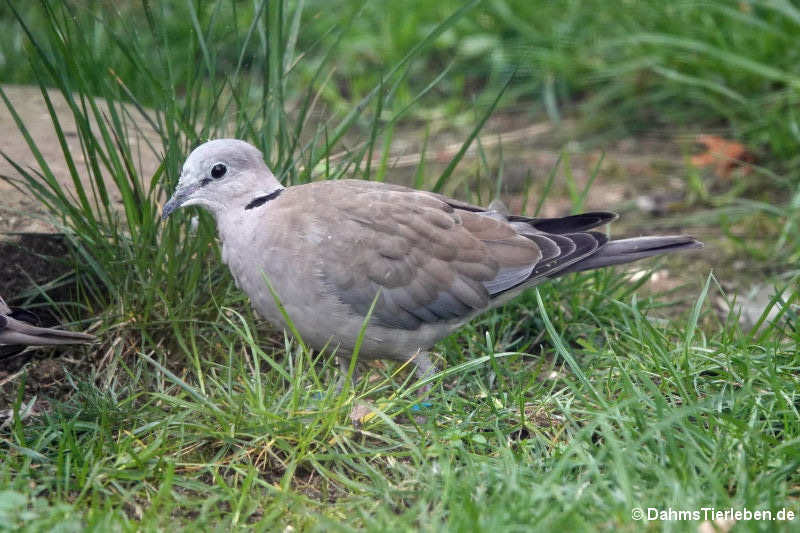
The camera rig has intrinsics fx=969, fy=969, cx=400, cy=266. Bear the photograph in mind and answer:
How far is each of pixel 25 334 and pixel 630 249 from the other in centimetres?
211

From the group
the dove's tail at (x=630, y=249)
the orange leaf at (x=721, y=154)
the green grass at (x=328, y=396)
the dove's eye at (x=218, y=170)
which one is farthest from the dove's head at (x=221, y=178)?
the orange leaf at (x=721, y=154)

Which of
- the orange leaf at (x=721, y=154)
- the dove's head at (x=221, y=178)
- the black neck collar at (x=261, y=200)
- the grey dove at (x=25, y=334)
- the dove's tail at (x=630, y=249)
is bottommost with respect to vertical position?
the orange leaf at (x=721, y=154)

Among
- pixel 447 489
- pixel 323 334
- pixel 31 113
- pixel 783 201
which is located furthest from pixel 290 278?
pixel 783 201

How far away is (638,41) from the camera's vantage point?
18.8 feet

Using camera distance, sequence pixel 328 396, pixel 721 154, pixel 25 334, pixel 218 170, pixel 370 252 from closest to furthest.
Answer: pixel 328 396 < pixel 25 334 < pixel 370 252 < pixel 218 170 < pixel 721 154

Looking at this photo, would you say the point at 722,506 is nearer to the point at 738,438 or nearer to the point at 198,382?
the point at 738,438

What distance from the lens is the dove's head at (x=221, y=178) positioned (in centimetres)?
345

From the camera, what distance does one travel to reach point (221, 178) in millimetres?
3484

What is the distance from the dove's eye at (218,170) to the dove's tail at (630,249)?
1276 mm

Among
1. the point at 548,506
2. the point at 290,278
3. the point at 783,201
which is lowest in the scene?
the point at 783,201

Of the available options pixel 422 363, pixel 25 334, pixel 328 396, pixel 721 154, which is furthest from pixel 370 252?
pixel 721 154

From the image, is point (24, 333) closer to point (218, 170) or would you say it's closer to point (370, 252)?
point (218, 170)

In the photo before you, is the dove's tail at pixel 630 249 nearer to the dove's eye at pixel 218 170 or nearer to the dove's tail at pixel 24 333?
the dove's eye at pixel 218 170

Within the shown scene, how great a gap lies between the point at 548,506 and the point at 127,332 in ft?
5.75
